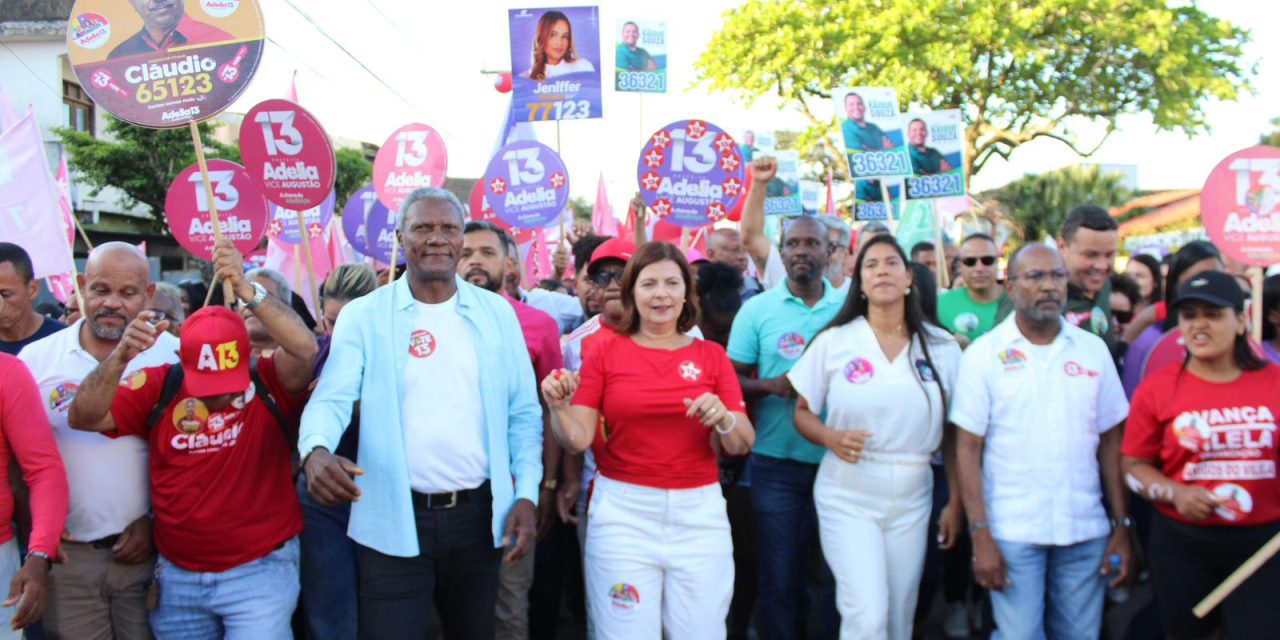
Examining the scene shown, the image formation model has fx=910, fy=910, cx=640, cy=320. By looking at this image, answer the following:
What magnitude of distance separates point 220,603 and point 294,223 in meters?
6.73

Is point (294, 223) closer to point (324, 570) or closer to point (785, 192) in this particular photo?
point (785, 192)

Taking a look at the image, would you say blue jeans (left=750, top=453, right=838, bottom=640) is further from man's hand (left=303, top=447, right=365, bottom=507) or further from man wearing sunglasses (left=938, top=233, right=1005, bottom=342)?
man's hand (left=303, top=447, right=365, bottom=507)

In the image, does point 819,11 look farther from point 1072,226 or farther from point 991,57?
point 1072,226

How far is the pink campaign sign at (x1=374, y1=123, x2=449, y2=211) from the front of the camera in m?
7.29

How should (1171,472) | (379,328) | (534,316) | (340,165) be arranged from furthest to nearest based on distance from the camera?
(340,165) → (534,316) → (1171,472) → (379,328)

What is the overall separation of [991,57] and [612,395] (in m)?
19.6

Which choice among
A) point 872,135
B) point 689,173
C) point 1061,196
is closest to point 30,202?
point 689,173

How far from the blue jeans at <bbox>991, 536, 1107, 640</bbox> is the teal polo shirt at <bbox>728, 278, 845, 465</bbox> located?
951 mm

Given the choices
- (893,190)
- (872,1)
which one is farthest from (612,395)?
(872,1)

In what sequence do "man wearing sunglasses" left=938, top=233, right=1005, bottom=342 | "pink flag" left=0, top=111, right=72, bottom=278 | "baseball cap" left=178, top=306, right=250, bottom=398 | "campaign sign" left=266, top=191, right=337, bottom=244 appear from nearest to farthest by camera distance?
1. "baseball cap" left=178, top=306, right=250, bottom=398
2. "pink flag" left=0, top=111, right=72, bottom=278
3. "man wearing sunglasses" left=938, top=233, right=1005, bottom=342
4. "campaign sign" left=266, top=191, right=337, bottom=244

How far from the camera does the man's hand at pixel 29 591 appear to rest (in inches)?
113

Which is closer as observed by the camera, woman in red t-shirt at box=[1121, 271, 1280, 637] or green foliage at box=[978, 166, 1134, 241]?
woman in red t-shirt at box=[1121, 271, 1280, 637]

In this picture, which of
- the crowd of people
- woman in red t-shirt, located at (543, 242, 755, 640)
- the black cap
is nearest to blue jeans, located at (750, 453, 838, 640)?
the crowd of people

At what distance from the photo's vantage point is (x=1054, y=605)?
143 inches
